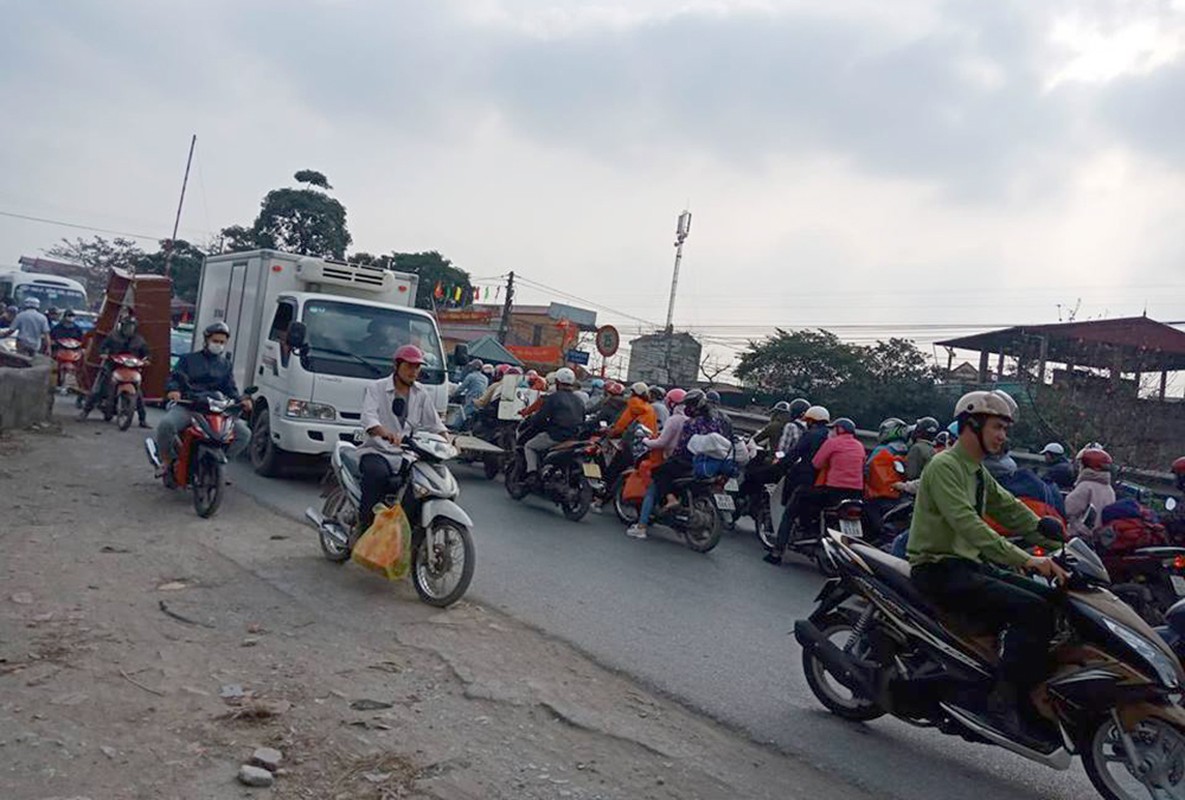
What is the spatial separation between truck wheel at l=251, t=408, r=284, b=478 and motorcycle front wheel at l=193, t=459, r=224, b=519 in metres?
2.59

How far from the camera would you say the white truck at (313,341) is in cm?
1102

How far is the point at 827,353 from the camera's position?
26469 millimetres

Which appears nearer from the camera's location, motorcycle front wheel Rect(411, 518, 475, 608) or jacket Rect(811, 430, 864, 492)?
motorcycle front wheel Rect(411, 518, 475, 608)

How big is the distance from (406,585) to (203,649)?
75.0 inches

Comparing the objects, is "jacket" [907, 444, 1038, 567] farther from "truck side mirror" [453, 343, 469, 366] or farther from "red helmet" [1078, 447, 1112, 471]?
"truck side mirror" [453, 343, 469, 366]

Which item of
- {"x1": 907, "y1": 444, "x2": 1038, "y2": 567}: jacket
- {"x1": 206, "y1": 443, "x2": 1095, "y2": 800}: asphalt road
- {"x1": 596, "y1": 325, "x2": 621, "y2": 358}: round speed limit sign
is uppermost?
{"x1": 596, "y1": 325, "x2": 621, "y2": 358}: round speed limit sign

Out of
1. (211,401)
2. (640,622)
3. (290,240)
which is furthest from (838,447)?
(290,240)

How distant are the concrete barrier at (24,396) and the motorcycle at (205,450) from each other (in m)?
4.68

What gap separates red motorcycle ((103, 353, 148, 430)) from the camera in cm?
1437

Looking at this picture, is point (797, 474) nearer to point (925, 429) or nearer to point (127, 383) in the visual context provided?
point (925, 429)

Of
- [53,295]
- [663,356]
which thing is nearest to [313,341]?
[53,295]

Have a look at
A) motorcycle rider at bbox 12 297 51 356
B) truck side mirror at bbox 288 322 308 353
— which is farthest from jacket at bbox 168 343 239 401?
motorcycle rider at bbox 12 297 51 356

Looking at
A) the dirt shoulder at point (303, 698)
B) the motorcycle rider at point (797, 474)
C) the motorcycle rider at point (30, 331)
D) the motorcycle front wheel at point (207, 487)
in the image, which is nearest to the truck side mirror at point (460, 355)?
the motorcycle front wheel at point (207, 487)

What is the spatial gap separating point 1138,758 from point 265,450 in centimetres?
987
